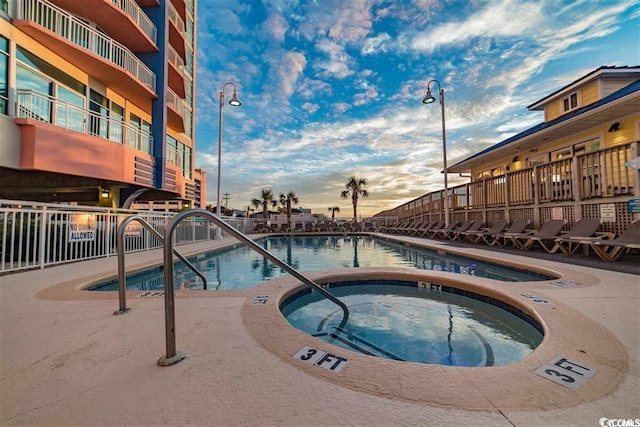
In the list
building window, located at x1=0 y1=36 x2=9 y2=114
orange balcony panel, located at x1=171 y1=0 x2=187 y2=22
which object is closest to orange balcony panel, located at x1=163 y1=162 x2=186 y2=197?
building window, located at x1=0 y1=36 x2=9 y2=114

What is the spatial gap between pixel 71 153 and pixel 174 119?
718cm

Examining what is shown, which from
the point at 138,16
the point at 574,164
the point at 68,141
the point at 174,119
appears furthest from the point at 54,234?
the point at 574,164

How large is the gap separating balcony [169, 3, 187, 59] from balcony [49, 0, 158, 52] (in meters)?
2.34

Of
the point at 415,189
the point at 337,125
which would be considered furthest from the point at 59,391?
the point at 415,189

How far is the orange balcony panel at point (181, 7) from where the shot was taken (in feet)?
49.6

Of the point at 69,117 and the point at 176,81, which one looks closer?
the point at 69,117

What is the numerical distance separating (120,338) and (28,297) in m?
2.54

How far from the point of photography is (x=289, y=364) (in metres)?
1.84

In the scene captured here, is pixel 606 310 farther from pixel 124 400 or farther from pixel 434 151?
pixel 434 151

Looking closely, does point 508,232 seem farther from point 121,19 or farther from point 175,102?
point 175,102

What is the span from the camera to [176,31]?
1427 cm

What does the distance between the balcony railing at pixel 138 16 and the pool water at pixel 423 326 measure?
1293cm

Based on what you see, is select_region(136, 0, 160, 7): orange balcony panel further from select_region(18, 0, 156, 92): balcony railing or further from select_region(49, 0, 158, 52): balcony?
select_region(18, 0, 156, 92): balcony railing

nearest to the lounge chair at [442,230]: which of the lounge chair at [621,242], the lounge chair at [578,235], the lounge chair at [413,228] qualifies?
the lounge chair at [413,228]
